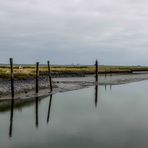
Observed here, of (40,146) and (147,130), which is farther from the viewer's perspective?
(147,130)

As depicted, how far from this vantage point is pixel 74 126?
2959cm

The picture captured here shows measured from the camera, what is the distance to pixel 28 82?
173ft

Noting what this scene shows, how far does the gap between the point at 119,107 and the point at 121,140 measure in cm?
1652

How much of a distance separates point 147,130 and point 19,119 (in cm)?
1125

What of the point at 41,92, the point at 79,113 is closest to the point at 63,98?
the point at 41,92

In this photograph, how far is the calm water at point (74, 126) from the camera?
2399 centimetres

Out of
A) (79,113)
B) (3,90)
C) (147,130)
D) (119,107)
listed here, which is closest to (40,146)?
(147,130)

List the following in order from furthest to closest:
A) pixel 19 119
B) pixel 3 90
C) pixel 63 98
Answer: pixel 63 98 < pixel 3 90 < pixel 19 119

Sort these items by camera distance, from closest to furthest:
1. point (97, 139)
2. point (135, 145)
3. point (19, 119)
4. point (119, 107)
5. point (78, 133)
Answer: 1. point (135, 145)
2. point (97, 139)
3. point (78, 133)
4. point (19, 119)
5. point (119, 107)

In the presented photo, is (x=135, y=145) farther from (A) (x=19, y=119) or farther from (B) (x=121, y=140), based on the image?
(A) (x=19, y=119)

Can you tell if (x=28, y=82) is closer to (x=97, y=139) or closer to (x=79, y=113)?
(x=79, y=113)

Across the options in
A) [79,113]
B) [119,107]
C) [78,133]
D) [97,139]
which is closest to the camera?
[97,139]

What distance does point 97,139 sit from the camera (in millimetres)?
24906

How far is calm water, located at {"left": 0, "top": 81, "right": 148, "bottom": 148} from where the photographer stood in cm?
2399
